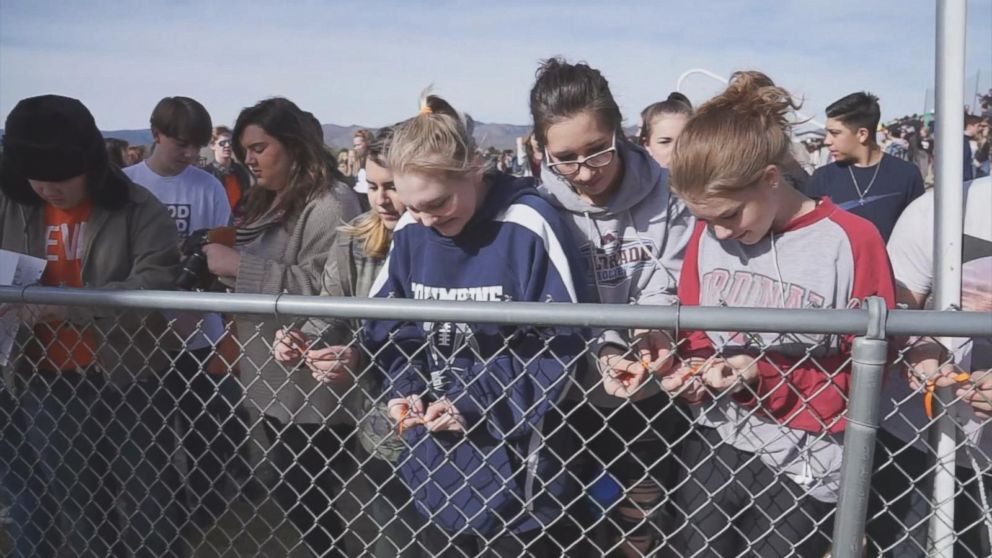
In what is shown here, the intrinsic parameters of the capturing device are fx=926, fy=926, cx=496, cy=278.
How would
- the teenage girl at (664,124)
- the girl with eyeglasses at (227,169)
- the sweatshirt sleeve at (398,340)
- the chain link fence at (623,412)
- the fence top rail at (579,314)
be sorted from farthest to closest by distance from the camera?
the girl with eyeglasses at (227,169)
the teenage girl at (664,124)
the sweatshirt sleeve at (398,340)
the chain link fence at (623,412)
the fence top rail at (579,314)

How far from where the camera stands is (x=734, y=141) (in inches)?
78.0

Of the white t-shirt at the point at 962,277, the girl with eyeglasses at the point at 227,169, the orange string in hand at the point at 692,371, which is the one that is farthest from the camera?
the girl with eyeglasses at the point at 227,169

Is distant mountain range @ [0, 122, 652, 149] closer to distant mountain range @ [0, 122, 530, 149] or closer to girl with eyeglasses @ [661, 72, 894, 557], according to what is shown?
distant mountain range @ [0, 122, 530, 149]

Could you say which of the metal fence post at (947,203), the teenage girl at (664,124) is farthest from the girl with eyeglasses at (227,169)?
the metal fence post at (947,203)

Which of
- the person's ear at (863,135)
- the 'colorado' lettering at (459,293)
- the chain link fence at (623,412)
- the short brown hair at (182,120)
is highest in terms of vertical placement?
the short brown hair at (182,120)

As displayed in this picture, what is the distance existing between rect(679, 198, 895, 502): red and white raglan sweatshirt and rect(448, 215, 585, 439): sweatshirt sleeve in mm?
277

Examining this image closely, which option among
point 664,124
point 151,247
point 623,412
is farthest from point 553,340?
point 664,124

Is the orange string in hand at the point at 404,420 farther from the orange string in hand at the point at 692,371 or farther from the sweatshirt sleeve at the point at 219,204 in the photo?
the sweatshirt sleeve at the point at 219,204

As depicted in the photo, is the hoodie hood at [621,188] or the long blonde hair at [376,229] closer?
the hoodie hood at [621,188]

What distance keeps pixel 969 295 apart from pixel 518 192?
104 centimetres

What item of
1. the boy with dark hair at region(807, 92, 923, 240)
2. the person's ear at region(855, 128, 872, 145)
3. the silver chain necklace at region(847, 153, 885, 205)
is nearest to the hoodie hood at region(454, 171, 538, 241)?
the boy with dark hair at region(807, 92, 923, 240)

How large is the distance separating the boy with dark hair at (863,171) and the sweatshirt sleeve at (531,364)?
325cm

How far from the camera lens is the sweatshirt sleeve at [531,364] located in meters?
1.95

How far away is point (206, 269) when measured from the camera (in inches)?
113
